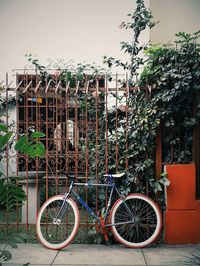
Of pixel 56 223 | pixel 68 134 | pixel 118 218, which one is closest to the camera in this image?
pixel 56 223

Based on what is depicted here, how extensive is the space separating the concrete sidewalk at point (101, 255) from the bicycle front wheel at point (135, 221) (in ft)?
0.61

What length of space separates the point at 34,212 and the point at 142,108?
2.83 metres

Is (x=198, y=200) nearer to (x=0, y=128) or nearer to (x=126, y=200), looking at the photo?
(x=126, y=200)

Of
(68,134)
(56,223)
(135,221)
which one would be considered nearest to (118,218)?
(135,221)

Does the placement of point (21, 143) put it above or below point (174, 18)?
below

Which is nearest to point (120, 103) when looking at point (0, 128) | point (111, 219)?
point (111, 219)

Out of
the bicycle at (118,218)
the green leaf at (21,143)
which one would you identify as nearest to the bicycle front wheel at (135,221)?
the bicycle at (118,218)

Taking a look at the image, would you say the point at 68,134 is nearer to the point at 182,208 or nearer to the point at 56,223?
the point at 56,223

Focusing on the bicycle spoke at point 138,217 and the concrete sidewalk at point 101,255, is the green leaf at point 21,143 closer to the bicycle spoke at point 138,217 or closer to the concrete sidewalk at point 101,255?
the concrete sidewalk at point 101,255

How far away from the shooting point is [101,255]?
5359 millimetres

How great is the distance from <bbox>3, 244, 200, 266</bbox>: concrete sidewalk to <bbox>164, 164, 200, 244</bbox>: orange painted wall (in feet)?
0.63

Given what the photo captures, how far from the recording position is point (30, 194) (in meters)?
6.91

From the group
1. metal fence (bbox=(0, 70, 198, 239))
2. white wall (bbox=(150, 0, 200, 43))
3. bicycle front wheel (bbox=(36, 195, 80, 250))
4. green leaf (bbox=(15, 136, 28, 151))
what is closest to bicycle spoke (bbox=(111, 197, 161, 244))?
metal fence (bbox=(0, 70, 198, 239))

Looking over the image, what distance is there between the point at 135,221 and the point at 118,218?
0.31 metres
